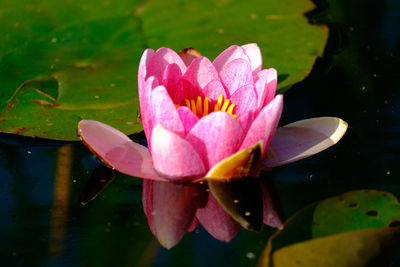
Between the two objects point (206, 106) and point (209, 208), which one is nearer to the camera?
point (209, 208)

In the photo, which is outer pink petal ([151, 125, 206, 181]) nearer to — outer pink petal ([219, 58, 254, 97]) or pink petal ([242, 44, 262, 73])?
outer pink petal ([219, 58, 254, 97])

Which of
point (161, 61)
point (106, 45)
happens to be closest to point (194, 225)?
point (161, 61)

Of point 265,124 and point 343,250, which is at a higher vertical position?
point 265,124

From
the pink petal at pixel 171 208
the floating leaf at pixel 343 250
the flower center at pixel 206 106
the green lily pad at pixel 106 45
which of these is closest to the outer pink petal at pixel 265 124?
the flower center at pixel 206 106

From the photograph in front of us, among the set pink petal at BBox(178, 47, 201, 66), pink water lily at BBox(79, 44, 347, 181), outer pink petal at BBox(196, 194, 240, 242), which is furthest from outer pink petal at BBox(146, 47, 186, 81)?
outer pink petal at BBox(196, 194, 240, 242)

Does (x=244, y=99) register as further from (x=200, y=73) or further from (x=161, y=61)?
(x=161, y=61)

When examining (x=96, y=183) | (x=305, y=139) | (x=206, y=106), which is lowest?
(x=96, y=183)

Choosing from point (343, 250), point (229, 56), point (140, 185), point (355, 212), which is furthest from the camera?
point (229, 56)

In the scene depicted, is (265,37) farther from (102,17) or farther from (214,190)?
(214,190)
